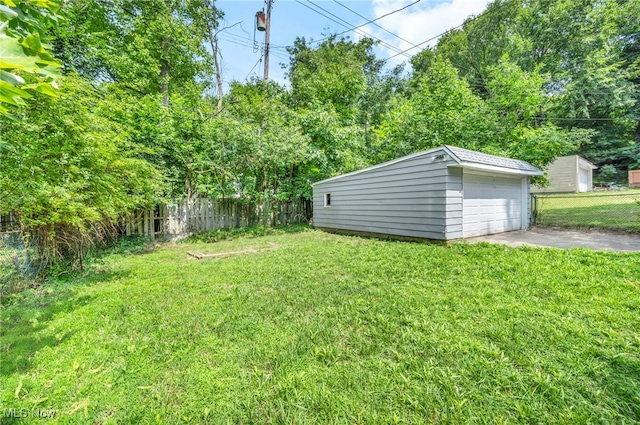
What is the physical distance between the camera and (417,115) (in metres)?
12.4

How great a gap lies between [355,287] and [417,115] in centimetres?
1108

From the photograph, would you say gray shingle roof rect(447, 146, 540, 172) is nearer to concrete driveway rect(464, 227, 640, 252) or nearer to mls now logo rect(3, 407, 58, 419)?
concrete driveway rect(464, 227, 640, 252)

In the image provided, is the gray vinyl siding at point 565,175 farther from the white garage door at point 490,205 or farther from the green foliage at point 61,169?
the green foliage at point 61,169

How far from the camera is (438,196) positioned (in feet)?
20.6

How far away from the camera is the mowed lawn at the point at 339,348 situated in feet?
5.74

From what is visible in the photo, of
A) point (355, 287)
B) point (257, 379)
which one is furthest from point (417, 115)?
point (257, 379)

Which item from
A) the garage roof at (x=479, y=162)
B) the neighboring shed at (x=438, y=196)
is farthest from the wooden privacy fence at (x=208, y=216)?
the garage roof at (x=479, y=162)

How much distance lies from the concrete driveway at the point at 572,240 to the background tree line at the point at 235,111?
3489 millimetres

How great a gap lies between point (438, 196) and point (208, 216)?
7.82m

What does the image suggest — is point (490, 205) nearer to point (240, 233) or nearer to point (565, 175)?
point (240, 233)

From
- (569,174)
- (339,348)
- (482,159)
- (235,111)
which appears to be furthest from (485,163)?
(569,174)

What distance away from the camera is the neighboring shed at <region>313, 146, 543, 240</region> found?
20.5ft

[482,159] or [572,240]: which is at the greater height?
[482,159]

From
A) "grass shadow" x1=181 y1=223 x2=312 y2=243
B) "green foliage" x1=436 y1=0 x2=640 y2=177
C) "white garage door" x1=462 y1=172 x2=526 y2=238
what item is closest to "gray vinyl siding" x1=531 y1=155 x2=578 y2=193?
"green foliage" x1=436 y1=0 x2=640 y2=177
